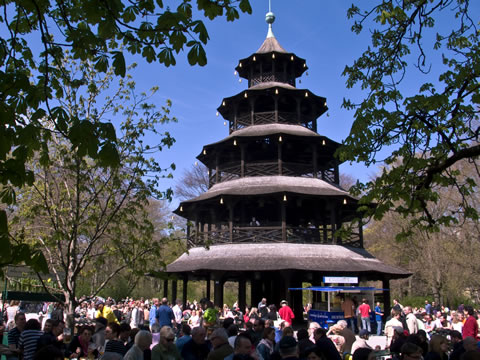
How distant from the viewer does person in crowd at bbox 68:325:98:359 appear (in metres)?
8.17

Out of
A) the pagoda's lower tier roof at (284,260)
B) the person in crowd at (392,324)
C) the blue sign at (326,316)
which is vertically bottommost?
the blue sign at (326,316)

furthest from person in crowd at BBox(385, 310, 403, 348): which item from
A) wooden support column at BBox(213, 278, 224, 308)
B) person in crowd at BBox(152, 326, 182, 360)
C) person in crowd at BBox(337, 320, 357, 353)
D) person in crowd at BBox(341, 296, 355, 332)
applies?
wooden support column at BBox(213, 278, 224, 308)

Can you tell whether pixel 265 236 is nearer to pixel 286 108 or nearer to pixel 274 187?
pixel 274 187

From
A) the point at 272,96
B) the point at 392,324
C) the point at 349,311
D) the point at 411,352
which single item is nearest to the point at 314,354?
the point at 411,352

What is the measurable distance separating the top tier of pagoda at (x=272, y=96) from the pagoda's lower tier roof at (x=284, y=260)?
9.00 metres

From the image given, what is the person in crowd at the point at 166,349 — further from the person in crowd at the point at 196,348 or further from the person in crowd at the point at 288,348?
the person in crowd at the point at 288,348

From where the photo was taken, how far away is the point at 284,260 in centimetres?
2234

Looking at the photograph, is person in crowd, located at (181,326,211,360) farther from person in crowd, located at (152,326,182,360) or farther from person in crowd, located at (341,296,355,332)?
person in crowd, located at (341,296,355,332)

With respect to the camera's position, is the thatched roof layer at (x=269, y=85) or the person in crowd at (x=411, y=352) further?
the thatched roof layer at (x=269, y=85)

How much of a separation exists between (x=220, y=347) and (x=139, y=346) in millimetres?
1265

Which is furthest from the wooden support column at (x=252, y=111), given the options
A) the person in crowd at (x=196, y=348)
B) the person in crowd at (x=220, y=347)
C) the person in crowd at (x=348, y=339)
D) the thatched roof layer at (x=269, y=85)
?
the person in crowd at (x=220, y=347)

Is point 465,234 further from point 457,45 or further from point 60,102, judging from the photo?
point 60,102

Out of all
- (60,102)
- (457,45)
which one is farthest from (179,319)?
(457,45)

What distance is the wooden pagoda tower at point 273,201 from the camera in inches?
922
